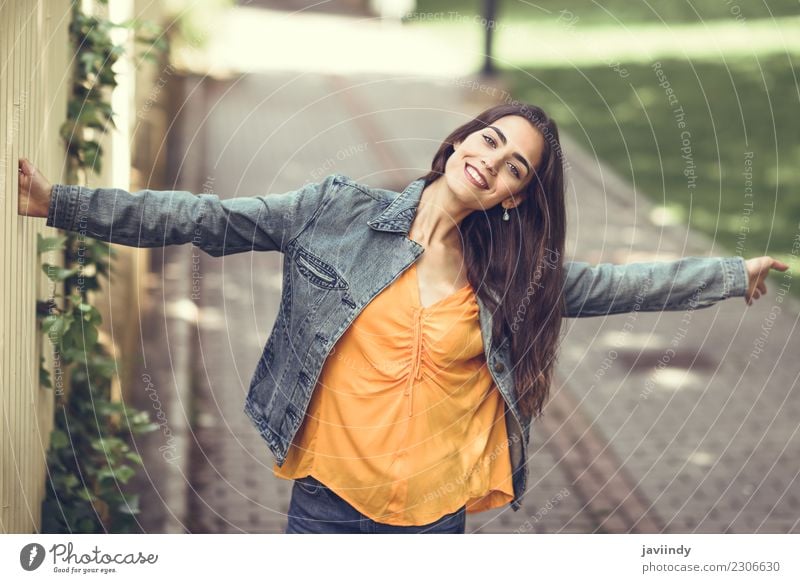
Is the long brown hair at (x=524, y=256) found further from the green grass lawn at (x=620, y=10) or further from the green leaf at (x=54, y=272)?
the green grass lawn at (x=620, y=10)

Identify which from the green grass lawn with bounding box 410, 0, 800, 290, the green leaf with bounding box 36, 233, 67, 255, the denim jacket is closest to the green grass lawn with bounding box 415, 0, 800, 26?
the green grass lawn with bounding box 410, 0, 800, 290

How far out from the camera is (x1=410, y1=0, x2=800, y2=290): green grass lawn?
9.75 metres

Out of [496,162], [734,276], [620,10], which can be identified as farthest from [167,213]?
[620,10]

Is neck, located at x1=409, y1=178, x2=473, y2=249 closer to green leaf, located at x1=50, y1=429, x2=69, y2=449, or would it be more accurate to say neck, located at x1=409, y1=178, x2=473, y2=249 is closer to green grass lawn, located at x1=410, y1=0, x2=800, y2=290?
green leaf, located at x1=50, y1=429, x2=69, y2=449

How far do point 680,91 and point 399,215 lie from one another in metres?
9.72

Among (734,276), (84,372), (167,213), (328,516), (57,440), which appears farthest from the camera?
(84,372)

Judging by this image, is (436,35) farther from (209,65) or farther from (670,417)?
(670,417)

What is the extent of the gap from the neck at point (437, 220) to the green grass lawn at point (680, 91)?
216 inches

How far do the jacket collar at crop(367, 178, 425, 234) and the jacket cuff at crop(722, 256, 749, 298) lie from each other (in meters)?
0.89

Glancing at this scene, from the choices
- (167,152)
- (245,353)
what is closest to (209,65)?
(167,152)

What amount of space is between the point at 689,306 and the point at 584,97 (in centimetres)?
940

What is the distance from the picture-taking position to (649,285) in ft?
11.1

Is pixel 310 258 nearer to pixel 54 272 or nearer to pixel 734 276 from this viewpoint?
pixel 54 272
